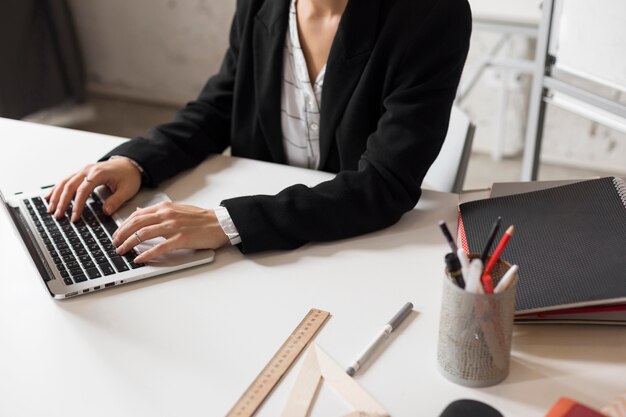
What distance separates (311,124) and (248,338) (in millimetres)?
596

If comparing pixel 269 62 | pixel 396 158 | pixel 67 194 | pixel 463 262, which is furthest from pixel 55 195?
pixel 463 262

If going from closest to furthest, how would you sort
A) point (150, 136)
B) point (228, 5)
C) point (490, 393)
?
1. point (490, 393)
2. point (150, 136)
3. point (228, 5)

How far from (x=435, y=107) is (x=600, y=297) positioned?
431 millimetres

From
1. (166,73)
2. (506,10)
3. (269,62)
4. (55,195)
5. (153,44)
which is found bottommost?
(166,73)

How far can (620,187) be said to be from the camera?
102 cm

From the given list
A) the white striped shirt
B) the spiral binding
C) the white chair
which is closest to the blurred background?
the white chair

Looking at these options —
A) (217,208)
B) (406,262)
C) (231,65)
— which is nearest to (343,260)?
(406,262)

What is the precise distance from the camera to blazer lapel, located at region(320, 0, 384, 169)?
1179mm

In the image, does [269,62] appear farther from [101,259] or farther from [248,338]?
[248,338]

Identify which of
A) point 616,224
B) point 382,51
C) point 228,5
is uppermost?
point 382,51

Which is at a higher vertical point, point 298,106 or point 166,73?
point 298,106

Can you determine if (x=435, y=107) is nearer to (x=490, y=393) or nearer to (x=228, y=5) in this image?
(x=490, y=393)

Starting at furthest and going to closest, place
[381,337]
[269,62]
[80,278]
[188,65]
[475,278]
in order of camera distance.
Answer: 1. [188,65]
2. [269,62]
3. [80,278]
4. [381,337]
5. [475,278]

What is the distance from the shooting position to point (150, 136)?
1.33 metres
